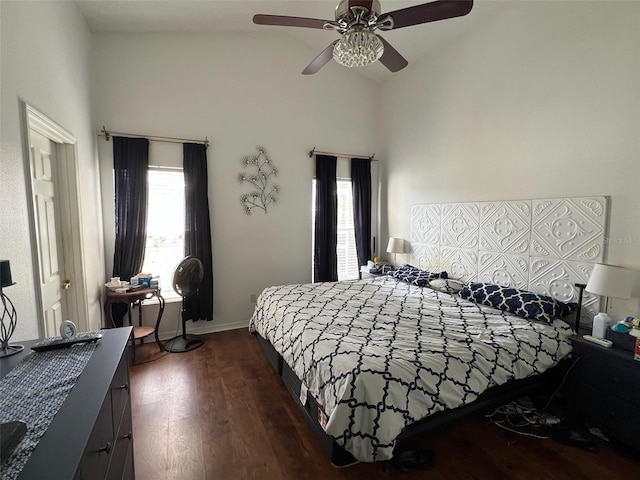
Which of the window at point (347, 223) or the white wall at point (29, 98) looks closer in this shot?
the white wall at point (29, 98)

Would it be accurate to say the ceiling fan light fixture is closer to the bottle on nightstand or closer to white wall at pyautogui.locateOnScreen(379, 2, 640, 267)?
white wall at pyautogui.locateOnScreen(379, 2, 640, 267)

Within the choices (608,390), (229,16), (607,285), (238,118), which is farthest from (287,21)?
(608,390)

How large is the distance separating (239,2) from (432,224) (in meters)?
3.15

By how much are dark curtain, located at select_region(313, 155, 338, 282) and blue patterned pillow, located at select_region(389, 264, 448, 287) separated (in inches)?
35.2

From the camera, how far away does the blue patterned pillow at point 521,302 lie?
235cm

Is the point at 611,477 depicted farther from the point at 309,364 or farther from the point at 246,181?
the point at 246,181

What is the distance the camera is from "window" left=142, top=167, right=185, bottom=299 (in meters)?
3.49

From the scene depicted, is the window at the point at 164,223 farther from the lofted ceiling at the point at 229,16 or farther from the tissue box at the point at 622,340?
the tissue box at the point at 622,340

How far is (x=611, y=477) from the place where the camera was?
1740 millimetres

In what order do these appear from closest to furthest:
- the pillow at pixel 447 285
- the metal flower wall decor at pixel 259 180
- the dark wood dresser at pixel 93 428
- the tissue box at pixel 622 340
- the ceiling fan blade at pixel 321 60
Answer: the dark wood dresser at pixel 93 428, the tissue box at pixel 622 340, the ceiling fan blade at pixel 321 60, the pillow at pixel 447 285, the metal flower wall decor at pixel 259 180

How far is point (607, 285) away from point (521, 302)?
0.58m

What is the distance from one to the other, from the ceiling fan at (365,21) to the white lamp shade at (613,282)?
1.84 m

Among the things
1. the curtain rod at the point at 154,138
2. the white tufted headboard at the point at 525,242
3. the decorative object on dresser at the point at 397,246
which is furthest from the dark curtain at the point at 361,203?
the curtain rod at the point at 154,138

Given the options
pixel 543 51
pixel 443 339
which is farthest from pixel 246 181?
pixel 543 51
